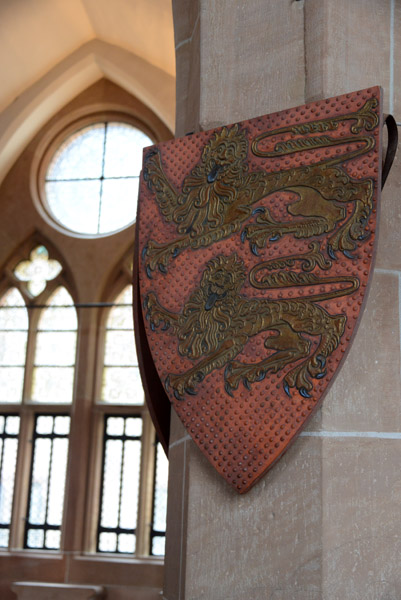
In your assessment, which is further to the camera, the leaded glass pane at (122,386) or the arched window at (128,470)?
the leaded glass pane at (122,386)

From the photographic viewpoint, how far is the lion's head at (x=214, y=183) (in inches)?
72.8

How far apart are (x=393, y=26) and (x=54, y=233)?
22.4 ft

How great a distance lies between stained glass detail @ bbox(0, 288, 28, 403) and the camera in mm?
8305

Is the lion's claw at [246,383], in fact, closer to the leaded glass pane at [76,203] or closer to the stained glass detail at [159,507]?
the stained glass detail at [159,507]

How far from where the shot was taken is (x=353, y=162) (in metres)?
1.72

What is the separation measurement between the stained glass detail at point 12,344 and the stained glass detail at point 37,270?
0.18 metres

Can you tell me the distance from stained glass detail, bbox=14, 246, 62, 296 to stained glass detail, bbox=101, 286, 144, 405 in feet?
2.63

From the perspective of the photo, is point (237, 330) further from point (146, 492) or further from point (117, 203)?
point (117, 203)

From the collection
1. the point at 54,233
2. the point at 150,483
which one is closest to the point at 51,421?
the point at 150,483

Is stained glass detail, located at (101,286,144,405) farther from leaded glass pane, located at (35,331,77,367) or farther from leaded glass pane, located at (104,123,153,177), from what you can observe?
leaded glass pane, located at (104,123,153,177)

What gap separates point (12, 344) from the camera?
8.48 m

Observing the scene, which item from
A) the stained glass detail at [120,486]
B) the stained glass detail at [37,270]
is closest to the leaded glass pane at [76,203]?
the stained glass detail at [37,270]

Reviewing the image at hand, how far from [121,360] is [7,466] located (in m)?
1.53

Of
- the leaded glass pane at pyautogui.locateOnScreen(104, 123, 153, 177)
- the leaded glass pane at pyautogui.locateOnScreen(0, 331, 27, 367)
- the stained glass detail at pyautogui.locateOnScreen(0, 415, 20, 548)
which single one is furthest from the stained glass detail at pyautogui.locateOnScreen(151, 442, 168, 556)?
the leaded glass pane at pyautogui.locateOnScreen(104, 123, 153, 177)
